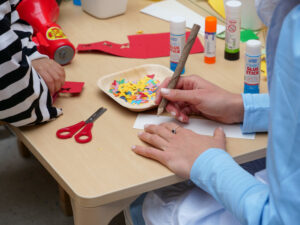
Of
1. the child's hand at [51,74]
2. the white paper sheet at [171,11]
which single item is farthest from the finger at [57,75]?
the white paper sheet at [171,11]

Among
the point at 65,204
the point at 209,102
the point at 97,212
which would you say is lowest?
the point at 65,204

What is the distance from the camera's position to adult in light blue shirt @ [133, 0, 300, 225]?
2.02 feet

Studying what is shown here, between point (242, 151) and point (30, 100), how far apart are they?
45 cm

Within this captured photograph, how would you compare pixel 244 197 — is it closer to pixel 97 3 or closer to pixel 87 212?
pixel 87 212

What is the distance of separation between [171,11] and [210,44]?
0.36m

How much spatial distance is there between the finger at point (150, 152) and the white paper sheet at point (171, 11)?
24.9 inches

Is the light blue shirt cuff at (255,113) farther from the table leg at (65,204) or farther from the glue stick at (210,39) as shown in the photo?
the table leg at (65,204)

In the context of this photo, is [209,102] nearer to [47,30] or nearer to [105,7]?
[47,30]

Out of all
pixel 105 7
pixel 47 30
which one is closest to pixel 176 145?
pixel 47 30

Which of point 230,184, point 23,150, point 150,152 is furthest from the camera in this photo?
point 23,150

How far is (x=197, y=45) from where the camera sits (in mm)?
1321

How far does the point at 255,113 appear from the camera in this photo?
990 mm

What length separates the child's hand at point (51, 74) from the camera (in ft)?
3.53

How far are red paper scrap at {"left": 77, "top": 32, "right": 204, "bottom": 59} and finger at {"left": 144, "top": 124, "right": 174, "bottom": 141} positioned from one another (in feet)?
1.17
